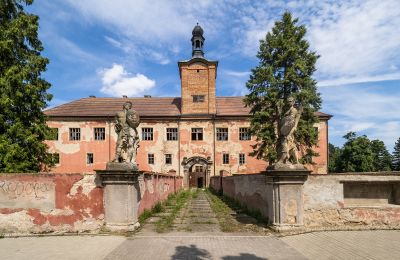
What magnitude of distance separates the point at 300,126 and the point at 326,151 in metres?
14.1

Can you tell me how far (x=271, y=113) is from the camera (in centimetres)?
2189

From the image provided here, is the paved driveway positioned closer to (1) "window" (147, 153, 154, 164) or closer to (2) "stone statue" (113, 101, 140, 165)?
(2) "stone statue" (113, 101, 140, 165)

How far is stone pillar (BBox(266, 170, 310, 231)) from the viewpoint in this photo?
316 inches

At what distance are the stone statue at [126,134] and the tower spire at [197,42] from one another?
1096 inches

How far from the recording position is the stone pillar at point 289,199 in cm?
802

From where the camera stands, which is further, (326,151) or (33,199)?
(326,151)

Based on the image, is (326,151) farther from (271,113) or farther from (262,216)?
(262,216)

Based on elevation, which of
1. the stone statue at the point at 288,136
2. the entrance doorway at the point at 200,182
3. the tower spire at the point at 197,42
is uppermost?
the tower spire at the point at 197,42

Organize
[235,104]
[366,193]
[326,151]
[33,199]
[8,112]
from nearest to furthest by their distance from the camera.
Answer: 1. [33,199]
2. [366,193]
3. [8,112]
4. [326,151]
5. [235,104]

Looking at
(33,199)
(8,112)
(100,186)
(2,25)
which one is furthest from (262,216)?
(2,25)

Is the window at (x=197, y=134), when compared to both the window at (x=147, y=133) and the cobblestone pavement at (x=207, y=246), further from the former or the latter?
the cobblestone pavement at (x=207, y=246)

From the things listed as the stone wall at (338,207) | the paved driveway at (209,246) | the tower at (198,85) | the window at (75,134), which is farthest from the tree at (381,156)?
the paved driveway at (209,246)

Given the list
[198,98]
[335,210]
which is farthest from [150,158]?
[335,210]

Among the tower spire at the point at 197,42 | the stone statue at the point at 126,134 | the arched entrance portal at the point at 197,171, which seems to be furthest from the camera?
the tower spire at the point at 197,42
